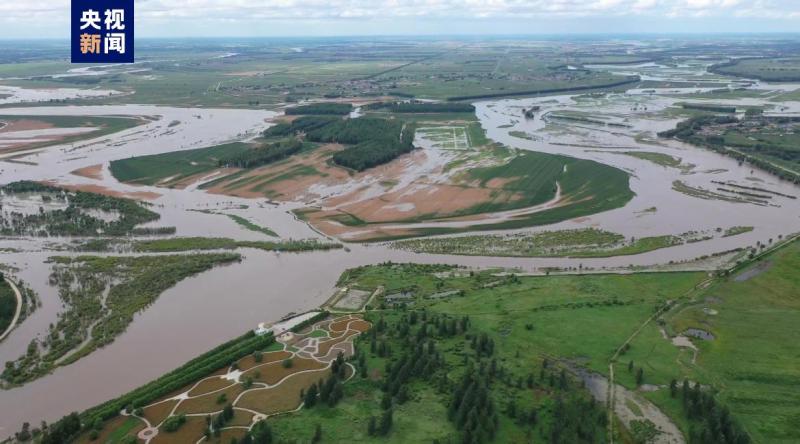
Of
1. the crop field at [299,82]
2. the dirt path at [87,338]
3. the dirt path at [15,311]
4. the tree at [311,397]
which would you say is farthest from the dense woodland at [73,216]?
the crop field at [299,82]

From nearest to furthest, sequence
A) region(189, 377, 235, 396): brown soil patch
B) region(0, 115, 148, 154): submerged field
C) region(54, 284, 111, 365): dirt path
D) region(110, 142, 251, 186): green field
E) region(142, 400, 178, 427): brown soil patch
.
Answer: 1. region(142, 400, 178, 427): brown soil patch
2. region(189, 377, 235, 396): brown soil patch
3. region(54, 284, 111, 365): dirt path
4. region(110, 142, 251, 186): green field
5. region(0, 115, 148, 154): submerged field

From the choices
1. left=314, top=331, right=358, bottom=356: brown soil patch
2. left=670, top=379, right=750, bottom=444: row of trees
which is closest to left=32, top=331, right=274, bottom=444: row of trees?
left=314, top=331, right=358, bottom=356: brown soil patch

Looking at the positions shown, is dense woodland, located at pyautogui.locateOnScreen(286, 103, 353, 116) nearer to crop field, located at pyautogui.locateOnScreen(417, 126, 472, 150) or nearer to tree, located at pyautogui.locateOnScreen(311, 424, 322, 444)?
crop field, located at pyautogui.locateOnScreen(417, 126, 472, 150)

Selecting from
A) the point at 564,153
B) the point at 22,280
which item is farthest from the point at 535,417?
the point at 564,153

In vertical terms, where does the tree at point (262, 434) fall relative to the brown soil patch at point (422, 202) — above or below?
below

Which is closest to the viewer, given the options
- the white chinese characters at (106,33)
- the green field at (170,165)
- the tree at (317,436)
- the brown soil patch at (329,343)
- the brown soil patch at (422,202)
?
the tree at (317,436)

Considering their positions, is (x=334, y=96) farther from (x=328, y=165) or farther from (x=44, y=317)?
(x=44, y=317)

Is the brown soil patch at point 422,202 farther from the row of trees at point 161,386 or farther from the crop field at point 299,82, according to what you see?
the crop field at point 299,82
